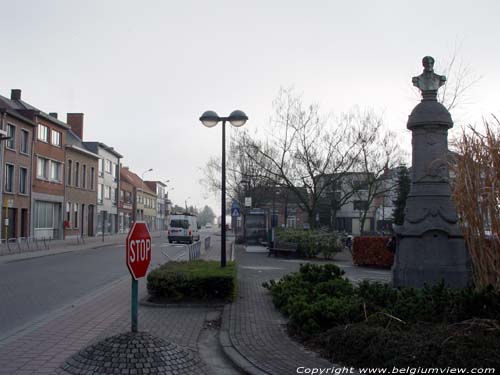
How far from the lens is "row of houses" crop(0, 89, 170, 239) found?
3678 centimetres

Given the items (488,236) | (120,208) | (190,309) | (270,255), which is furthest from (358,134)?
(120,208)

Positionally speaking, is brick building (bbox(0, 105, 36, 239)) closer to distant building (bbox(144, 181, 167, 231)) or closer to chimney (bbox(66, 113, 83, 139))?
chimney (bbox(66, 113, 83, 139))

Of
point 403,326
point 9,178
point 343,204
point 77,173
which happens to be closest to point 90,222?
point 77,173

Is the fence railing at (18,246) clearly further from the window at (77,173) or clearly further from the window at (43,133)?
the window at (77,173)

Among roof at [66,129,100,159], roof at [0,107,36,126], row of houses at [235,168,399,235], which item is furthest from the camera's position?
roof at [66,129,100,159]

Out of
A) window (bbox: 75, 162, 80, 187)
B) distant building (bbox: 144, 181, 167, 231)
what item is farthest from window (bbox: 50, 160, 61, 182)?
distant building (bbox: 144, 181, 167, 231)

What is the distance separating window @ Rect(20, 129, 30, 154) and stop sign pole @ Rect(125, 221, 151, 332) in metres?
35.5

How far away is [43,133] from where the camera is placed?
1665 inches

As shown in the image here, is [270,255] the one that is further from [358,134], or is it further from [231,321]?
[231,321]

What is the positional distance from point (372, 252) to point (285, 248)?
5.95 m

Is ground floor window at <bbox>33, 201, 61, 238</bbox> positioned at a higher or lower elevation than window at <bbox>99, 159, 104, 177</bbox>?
lower

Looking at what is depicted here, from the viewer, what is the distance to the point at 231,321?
888 cm

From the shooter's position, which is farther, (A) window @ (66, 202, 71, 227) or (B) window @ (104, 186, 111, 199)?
(B) window @ (104, 186, 111, 199)

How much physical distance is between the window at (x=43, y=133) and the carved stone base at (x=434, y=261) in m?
36.3
